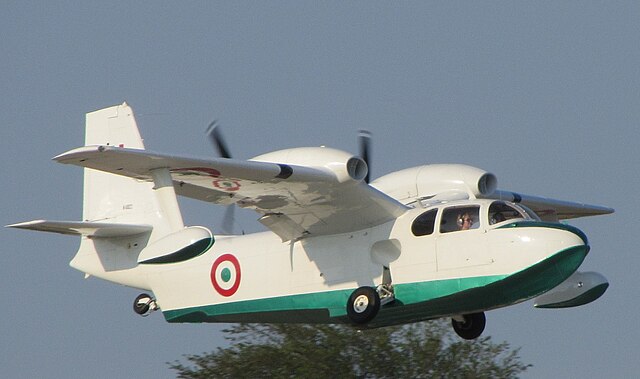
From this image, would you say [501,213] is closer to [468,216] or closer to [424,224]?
[468,216]

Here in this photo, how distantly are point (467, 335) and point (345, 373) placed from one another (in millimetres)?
9132

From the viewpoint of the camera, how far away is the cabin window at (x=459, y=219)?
21000 millimetres

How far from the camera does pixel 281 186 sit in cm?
2123

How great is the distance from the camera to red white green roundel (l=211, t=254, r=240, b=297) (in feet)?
76.5

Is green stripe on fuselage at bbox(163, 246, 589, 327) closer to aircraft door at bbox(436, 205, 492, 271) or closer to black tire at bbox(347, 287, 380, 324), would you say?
aircraft door at bbox(436, 205, 492, 271)

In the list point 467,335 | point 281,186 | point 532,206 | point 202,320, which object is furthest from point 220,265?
point 532,206

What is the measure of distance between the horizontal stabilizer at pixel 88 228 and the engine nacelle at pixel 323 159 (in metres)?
3.77

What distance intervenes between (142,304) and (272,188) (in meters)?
4.38

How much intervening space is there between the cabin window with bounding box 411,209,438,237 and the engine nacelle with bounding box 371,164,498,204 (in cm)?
130

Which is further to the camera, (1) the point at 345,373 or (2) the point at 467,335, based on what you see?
(1) the point at 345,373

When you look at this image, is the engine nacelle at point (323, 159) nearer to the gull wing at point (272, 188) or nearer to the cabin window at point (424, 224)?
the gull wing at point (272, 188)

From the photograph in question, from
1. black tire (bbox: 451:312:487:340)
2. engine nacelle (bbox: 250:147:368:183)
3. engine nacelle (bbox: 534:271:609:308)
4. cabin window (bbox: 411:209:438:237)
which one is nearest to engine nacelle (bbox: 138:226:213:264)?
engine nacelle (bbox: 250:147:368:183)

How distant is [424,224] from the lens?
21562mm

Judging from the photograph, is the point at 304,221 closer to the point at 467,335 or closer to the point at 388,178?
the point at 388,178
